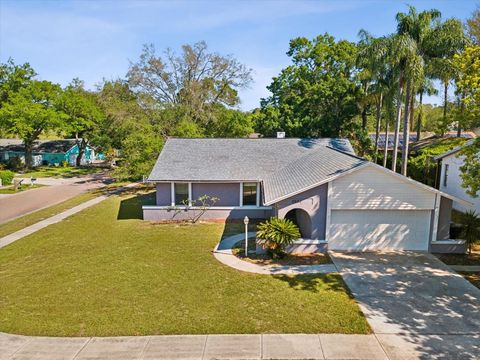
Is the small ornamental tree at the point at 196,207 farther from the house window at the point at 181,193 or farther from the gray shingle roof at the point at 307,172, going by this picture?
the gray shingle roof at the point at 307,172

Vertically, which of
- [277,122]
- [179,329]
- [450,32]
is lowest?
[179,329]

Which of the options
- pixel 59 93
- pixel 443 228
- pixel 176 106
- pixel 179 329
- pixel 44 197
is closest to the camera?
pixel 179 329

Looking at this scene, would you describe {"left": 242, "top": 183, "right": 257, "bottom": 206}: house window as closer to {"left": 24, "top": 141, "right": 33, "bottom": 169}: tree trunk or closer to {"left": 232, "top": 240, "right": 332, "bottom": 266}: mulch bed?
{"left": 232, "top": 240, "right": 332, "bottom": 266}: mulch bed

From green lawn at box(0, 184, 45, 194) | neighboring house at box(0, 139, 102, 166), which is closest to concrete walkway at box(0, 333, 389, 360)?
green lawn at box(0, 184, 45, 194)

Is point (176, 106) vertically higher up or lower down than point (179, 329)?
higher up

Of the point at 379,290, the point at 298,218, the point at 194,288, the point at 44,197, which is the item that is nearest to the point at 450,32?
the point at 298,218

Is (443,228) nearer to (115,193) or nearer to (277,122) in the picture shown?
(277,122)

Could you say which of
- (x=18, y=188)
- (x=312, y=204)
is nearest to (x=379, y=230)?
(x=312, y=204)
